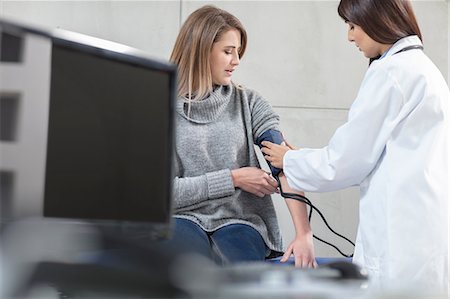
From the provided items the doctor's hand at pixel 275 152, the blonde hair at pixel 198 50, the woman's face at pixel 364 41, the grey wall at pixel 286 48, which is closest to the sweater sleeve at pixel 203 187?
the doctor's hand at pixel 275 152

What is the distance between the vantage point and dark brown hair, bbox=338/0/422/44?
1.81 m

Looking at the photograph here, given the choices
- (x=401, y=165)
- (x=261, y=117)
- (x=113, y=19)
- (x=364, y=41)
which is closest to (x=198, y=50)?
(x=261, y=117)

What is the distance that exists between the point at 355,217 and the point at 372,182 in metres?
1.18

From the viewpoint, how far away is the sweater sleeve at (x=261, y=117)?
2.04 m

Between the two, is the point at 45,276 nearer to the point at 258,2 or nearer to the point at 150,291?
the point at 150,291

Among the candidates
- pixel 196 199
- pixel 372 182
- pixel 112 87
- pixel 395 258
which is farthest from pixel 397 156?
pixel 112 87

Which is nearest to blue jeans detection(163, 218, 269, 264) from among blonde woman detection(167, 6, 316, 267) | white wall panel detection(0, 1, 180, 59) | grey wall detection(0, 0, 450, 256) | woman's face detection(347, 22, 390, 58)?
blonde woman detection(167, 6, 316, 267)

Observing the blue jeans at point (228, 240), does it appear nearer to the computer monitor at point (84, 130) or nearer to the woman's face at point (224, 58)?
the woman's face at point (224, 58)

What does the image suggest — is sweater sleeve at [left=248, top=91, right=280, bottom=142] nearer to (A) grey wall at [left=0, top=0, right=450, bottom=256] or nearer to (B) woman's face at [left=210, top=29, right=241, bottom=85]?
(B) woman's face at [left=210, top=29, right=241, bottom=85]

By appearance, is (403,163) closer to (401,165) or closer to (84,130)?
(401,165)

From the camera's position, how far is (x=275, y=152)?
1970 millimetres

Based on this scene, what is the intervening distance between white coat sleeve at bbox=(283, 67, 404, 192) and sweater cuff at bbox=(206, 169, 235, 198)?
21 centimetres

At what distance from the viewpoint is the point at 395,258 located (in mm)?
1685

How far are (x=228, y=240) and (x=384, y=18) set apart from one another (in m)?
0.70
